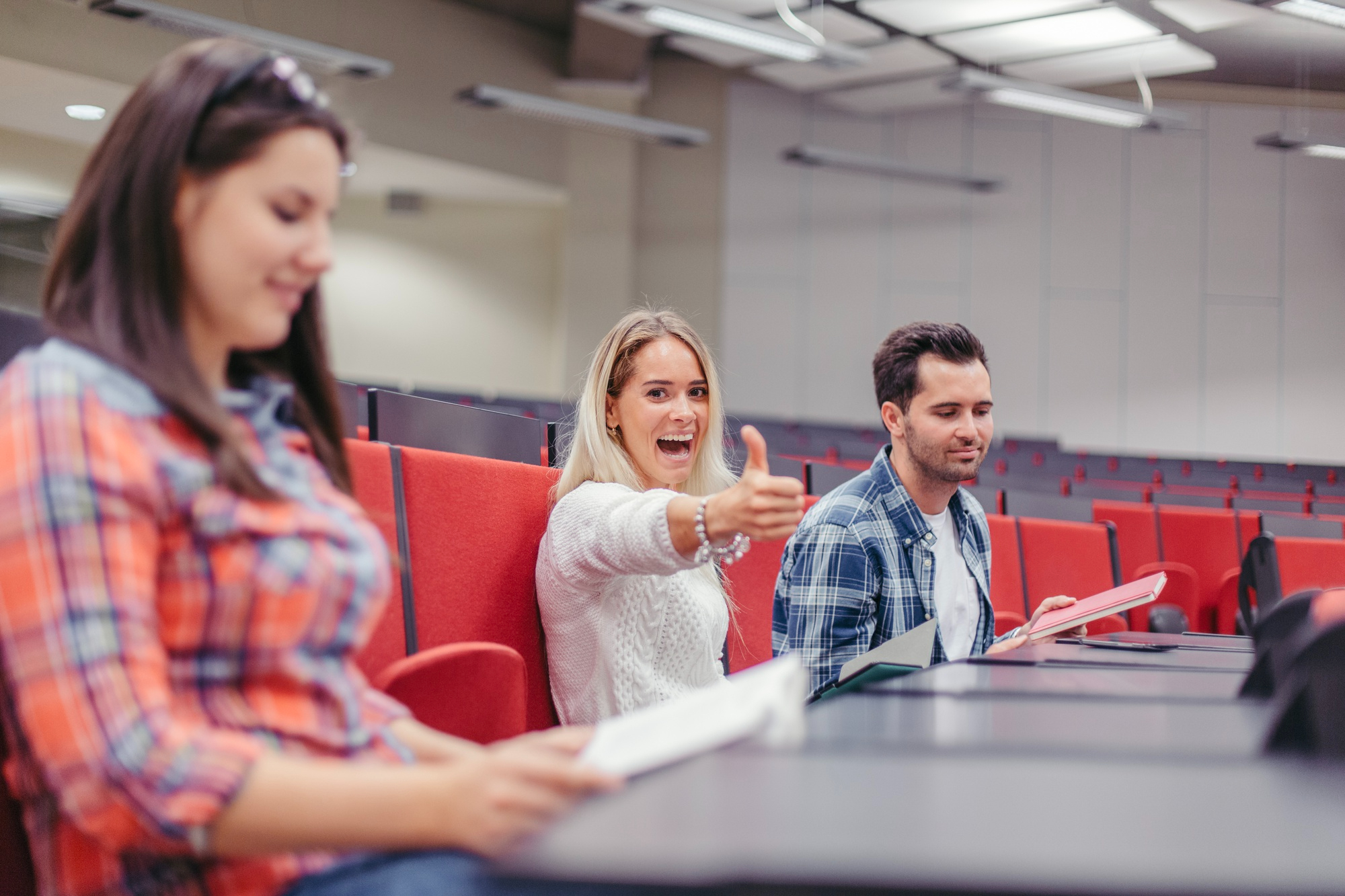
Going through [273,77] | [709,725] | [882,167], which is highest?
[882,167]

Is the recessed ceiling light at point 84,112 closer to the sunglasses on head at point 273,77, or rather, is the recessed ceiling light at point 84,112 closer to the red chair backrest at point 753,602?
the red chair backrest at point 753,602

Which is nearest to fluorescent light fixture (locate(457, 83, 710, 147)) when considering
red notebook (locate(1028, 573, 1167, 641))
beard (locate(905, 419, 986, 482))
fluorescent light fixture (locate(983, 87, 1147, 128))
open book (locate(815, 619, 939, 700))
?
fluorescent light fixture (locate(983, 87, 1147, 128))

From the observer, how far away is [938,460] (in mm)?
1550

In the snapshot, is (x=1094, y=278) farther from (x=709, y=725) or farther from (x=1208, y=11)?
(x=709, y=725)

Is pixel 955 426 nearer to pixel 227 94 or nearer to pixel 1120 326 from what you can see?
pixel 227 94

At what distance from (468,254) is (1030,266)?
3749 millimetres

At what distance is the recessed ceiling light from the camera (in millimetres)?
4988

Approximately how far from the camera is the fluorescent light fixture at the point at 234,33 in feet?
12.4

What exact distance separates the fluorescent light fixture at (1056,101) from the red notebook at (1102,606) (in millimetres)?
4202

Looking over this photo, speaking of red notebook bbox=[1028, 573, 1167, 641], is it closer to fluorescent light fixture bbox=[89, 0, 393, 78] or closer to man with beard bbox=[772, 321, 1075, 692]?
man with beard bbox=[772, 321, 1075, 692]

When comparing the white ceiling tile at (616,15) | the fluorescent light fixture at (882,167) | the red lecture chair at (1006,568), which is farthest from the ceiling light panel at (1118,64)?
the red lecture chair at (1006,568)

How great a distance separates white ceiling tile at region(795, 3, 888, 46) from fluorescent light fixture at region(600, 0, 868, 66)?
308 mm

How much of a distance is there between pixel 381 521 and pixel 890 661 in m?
0.47

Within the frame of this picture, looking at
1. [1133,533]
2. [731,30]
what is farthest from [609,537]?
[731,30]
